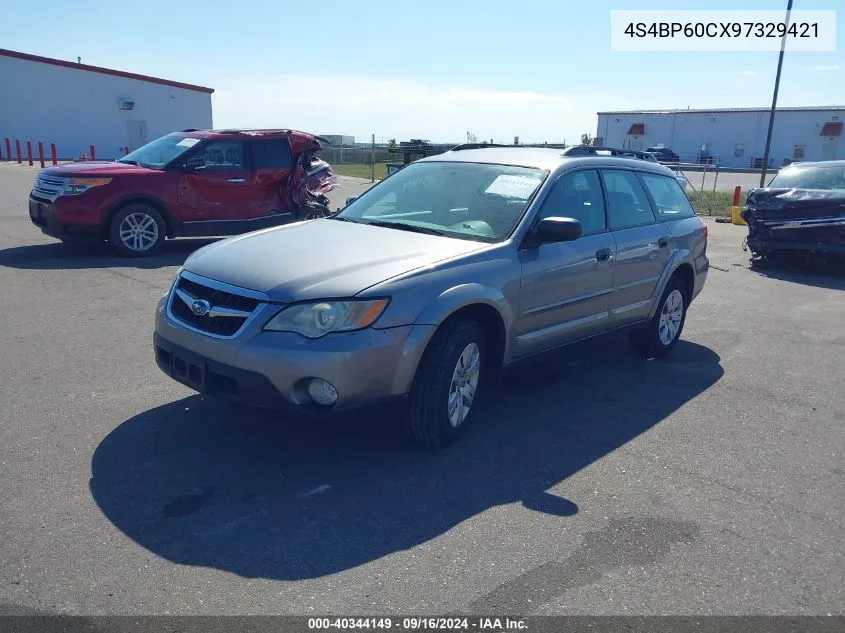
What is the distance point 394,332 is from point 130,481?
5.14 ft

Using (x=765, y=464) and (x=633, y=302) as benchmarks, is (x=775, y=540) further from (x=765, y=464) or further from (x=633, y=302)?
(x=633, y=302)

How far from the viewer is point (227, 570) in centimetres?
317

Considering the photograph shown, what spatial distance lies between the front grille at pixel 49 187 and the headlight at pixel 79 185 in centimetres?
9

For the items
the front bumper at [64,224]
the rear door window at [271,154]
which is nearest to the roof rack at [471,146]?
the rear door window at [271,154]

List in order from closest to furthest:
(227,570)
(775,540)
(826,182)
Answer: (227,570) → (775,540) → (826,182)

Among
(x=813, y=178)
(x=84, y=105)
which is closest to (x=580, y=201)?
(x=813, y=178)

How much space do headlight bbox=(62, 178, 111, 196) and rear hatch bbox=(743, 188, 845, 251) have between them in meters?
9.68

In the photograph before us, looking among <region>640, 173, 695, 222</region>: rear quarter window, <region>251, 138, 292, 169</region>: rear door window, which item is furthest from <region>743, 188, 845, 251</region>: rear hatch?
<region>251, 138, 292, 169</region>: rear door window

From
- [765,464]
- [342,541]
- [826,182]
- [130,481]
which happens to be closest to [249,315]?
[130,481]

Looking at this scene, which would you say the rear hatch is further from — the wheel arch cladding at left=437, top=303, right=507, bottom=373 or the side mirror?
the wheel arch cladding at left=437, top=303, right=507, bottom=373

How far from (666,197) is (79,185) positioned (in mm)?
7308

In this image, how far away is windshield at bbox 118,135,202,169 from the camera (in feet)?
35.1

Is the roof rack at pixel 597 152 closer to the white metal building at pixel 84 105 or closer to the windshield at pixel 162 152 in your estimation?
the windshield at pixel 162 152

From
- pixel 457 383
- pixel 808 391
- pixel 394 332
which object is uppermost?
pixel 394 332
